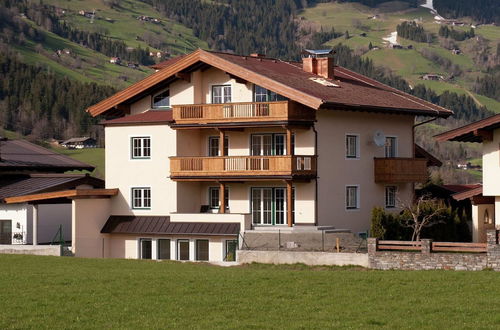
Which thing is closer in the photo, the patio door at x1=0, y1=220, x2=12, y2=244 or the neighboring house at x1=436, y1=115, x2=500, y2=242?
the neighboring house at x1=436, y1=115, x2=500, y2=242

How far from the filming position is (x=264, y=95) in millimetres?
54906

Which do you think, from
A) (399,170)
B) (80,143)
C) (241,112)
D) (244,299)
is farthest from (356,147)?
(80,143)

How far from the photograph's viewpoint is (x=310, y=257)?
4522 centimetres

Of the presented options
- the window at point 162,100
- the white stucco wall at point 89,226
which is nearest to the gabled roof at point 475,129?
the window at point 162,100

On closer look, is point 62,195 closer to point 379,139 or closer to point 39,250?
point 39,250

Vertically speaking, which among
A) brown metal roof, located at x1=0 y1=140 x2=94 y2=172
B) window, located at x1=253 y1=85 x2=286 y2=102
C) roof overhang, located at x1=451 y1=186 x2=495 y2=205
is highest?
window, located at x1=253 y1=85 x2=286 y2=102

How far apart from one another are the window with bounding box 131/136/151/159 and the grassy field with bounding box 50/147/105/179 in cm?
6989

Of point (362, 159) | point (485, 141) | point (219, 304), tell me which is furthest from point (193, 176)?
point (219, 304)

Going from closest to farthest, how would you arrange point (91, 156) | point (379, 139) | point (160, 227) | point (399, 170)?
point (160, 227) < point (379, 139) < point (399, 170) < point (91, 156)

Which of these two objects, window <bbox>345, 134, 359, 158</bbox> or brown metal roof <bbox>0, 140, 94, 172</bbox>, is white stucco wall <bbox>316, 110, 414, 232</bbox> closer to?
window <bbox>345, 134, 359, 158</bbox>

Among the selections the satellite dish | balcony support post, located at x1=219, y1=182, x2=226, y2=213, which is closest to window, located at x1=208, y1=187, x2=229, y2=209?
balcony support post, located at x1=219, y1=182, x2=226, y2=213

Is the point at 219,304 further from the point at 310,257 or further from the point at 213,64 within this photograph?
the point at 213,64

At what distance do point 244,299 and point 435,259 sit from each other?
494 inches

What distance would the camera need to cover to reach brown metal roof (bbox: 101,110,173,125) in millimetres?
56250
